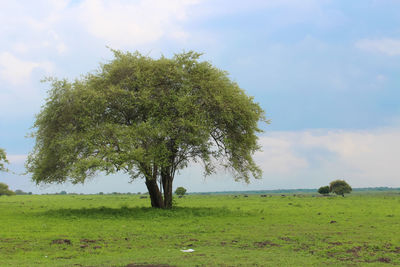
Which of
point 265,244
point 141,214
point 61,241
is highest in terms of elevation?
point 141,214

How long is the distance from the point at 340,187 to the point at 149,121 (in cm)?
9034

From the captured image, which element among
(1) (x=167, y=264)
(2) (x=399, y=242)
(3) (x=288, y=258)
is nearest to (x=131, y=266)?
(1) (x=167, y=264)

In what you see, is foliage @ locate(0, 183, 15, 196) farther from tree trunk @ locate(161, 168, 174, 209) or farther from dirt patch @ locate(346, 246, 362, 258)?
dirt patch @ locate(346, 246, 362, 258)

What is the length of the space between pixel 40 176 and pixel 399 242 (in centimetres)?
3056

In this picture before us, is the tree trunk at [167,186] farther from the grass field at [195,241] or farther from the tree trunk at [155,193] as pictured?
the grass field at [195,241]

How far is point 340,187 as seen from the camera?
11294 cm

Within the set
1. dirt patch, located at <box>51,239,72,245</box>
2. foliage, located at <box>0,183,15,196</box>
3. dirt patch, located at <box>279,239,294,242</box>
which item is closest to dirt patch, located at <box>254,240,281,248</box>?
dirt patch, located at <box>279,239,294,242</box>

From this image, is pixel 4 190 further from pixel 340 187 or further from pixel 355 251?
pixel 355 251

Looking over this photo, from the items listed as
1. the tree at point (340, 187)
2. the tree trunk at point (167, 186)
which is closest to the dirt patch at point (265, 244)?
the tree trunk at point (167, 186)

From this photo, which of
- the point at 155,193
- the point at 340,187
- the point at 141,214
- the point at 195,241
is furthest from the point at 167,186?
the point at 340,187

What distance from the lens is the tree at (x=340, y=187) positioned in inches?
4422

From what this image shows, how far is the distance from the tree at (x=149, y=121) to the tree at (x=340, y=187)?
8069 centimetres

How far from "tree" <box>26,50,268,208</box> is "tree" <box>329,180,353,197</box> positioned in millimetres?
80688

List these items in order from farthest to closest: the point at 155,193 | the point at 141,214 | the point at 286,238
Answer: the point at 155,193 < the point at 141,214 < the point at 286,238
